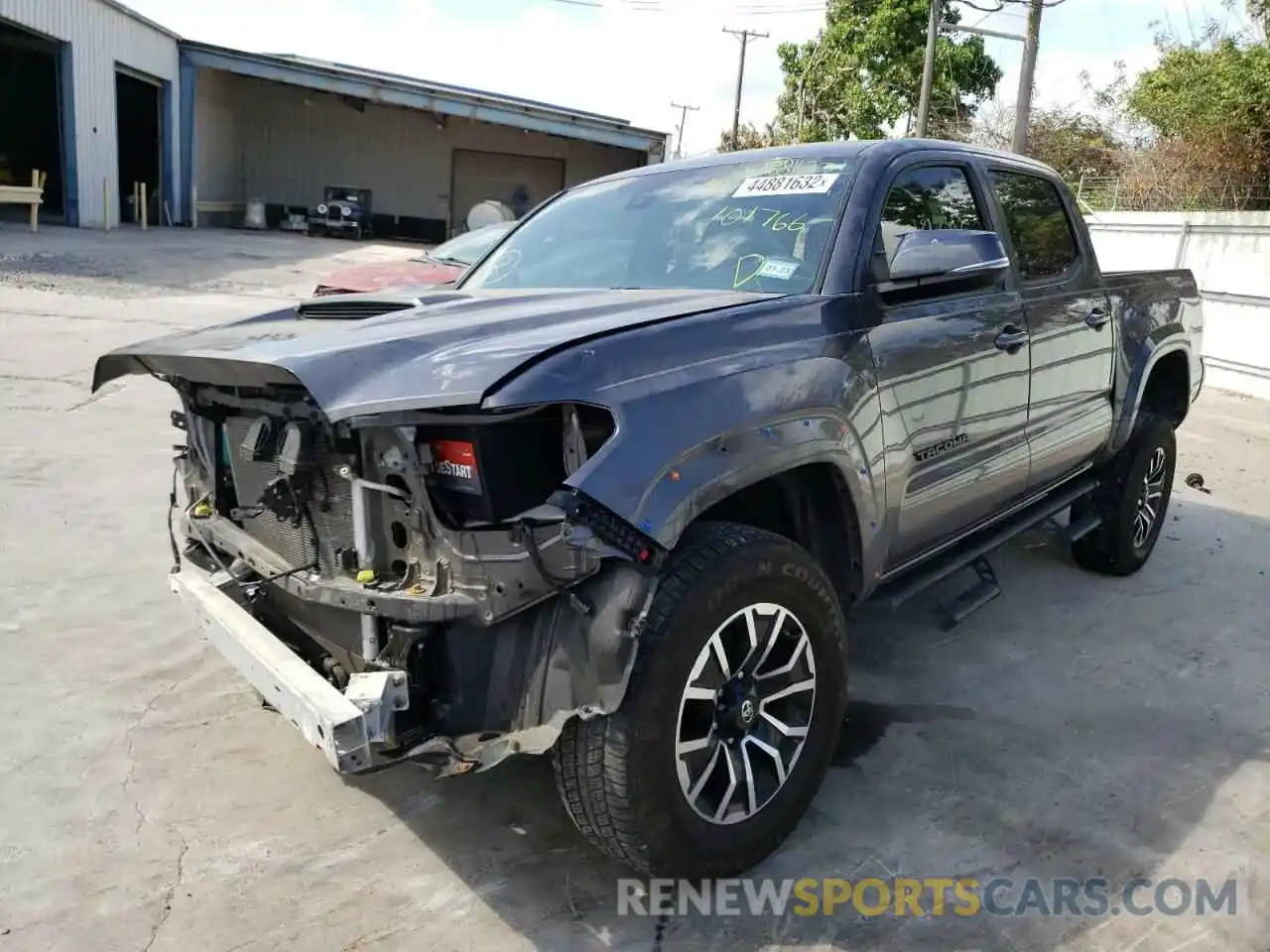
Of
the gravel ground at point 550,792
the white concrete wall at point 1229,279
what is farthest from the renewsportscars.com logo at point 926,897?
the white concrete wall at point 1229,279

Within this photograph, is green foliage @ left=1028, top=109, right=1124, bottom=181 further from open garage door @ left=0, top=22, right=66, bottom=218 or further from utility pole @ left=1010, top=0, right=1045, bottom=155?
open garage door @ left=0, top=22, right=66, bottom=218

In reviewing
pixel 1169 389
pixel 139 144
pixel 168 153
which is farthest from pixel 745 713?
pixel 139 144

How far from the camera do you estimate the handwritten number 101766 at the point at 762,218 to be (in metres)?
3.32

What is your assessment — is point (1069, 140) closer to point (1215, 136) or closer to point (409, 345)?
point (1215, 136)

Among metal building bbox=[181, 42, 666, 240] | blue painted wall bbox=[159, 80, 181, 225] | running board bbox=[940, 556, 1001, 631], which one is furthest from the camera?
metal building bbox=[181, 42, 666, 240]

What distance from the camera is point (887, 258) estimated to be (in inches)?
128

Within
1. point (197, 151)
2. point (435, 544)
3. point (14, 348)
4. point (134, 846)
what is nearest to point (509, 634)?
point (435, 544)

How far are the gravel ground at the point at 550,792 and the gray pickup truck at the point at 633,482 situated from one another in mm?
379

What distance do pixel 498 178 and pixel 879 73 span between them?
12.4m

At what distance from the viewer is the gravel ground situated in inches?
101

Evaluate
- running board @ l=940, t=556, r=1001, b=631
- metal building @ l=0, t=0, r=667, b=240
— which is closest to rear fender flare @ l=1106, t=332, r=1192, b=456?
running board @ l=940, t=556, r=1001, b=631

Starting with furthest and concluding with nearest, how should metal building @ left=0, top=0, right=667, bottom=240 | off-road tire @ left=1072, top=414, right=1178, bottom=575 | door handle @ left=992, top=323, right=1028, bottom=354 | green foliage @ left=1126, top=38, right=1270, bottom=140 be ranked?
metal building @ left=0, top=0, right=667, bottom=240, green foliage @ left=1126, top=38, right=1270, bottom=140, off-road tire @ left=1072, top=414, right=1178, bottom=575, door handle @ left=992, top=323, right=1028, bottom=354

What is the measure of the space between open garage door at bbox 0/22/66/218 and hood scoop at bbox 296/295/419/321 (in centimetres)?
2682

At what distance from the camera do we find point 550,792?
3.13 meters
